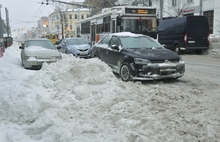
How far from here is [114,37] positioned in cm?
973

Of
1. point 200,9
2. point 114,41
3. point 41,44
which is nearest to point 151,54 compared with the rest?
point 114,41

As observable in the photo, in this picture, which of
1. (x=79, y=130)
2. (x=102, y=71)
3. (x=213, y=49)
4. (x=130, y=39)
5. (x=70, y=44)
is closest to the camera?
(x=79, y=130)

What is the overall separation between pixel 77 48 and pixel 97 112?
11.8 meters

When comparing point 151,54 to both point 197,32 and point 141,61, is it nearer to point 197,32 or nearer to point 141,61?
point 141,61

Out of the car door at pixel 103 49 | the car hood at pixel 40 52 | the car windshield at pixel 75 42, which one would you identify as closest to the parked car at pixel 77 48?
the car windshield at pixel 75 42

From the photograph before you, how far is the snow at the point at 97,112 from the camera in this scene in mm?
3855

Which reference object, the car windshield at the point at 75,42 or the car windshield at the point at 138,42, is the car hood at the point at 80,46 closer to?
Result: the car windshield at the point at 75,42

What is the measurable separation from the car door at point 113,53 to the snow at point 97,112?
2.21 meters

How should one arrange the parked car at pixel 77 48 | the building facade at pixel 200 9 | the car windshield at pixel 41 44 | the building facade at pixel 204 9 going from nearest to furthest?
1. the car windshield at pixel 41 44
2. the parked car at pixel 77 48
3. the building facade at pixel 200 9
4. the building facade at pixel 204 9

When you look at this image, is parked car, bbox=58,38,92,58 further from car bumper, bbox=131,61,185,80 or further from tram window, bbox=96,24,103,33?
car bumper, bbox=131,61,185,80

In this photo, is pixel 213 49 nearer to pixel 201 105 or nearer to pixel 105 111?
pixel 201 105

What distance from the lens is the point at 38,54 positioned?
39.5 feet

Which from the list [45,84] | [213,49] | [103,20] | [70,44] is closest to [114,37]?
[45,84]

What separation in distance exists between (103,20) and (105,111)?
1512cm
